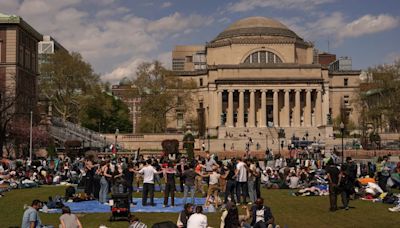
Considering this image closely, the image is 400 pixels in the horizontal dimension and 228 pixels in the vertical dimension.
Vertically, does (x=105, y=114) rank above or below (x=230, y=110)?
below

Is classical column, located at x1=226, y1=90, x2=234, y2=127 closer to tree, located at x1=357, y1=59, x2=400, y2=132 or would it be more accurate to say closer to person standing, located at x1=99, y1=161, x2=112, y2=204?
tree, located at x1=357, y1=59, x2=400, y2=132

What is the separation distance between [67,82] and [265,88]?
34.9m

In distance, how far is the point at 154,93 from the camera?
89.2 m

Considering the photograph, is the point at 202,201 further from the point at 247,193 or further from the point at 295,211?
the point at 295,211

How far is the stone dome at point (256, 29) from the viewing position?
110500mm

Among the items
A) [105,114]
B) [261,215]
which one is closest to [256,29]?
[105,114]

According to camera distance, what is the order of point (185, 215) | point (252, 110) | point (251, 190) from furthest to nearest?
point (252, 110) < point (251, 190) < point (185, 215)

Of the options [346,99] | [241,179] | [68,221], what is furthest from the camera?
[346,99]

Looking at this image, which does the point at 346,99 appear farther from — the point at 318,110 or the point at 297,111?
the point at 297,111

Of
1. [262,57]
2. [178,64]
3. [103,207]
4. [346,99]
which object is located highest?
[178,64]

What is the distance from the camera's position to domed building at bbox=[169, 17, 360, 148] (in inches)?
3927

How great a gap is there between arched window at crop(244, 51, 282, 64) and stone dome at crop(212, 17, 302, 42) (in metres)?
4.14

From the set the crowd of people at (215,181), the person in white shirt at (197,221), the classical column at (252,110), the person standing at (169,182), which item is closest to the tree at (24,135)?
the crowd of people at (215,181)

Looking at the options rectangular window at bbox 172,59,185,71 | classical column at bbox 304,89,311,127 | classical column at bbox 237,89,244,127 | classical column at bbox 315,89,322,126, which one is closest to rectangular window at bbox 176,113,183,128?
classical column at bbox 237,89,244,127
